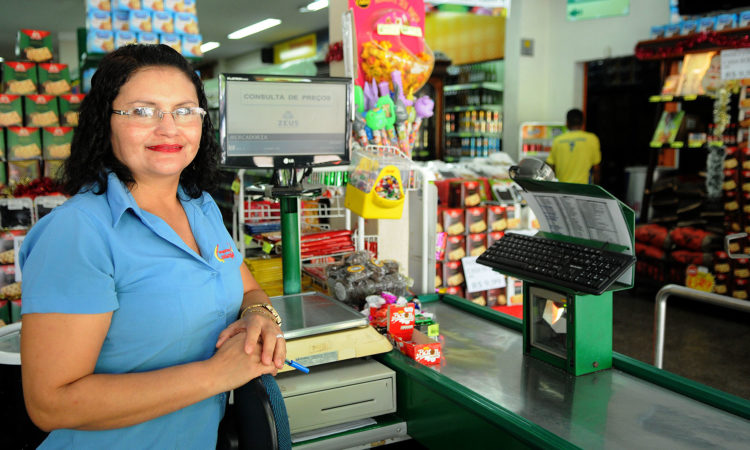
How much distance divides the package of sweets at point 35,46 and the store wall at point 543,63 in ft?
18.3

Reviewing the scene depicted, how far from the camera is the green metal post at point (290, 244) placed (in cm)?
218

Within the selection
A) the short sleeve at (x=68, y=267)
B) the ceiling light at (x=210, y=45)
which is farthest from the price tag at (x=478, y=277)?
the ceiling light at (x=210, y=45)

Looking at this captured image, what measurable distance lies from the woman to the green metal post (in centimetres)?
91

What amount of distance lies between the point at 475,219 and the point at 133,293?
143 inches

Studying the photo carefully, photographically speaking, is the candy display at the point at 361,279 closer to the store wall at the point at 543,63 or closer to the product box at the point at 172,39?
the product box at the point at 172,39

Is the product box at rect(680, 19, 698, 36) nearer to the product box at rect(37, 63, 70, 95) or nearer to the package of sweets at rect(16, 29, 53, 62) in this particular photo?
the product box at rect(37, 63, 70, 95)

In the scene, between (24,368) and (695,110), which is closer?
(24,368)

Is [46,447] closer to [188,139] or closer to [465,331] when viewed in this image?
[188,139]

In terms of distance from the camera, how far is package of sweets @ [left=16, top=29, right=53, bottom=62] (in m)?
5.07

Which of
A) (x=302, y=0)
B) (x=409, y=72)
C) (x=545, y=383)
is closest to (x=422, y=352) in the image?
(x=545, y=383)

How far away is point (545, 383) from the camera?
1889 millimetres

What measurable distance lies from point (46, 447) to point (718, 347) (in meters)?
4.84

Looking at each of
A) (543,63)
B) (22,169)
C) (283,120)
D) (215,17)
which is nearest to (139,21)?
(22,169)

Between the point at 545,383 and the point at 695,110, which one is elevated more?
the point at 695,110
